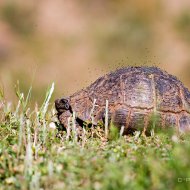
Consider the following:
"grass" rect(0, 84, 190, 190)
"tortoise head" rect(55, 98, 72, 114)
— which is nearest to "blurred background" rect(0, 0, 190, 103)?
"tortoise head" rect(55, 98, 72, 114)

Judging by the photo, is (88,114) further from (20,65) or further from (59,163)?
(20,65)

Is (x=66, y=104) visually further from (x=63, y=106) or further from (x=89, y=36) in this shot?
(x=89, y=36)

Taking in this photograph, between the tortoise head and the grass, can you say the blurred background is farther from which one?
the grass

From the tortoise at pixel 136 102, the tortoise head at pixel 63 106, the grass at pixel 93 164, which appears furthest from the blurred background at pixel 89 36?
the grass at pixel 93 164

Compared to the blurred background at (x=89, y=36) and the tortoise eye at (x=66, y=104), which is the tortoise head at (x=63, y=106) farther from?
the blurred background at (x=89, y=36)

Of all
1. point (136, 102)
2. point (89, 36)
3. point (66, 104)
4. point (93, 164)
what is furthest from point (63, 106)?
point (89, 36)

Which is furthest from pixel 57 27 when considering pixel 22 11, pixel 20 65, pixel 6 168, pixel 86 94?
pixel 6 168
